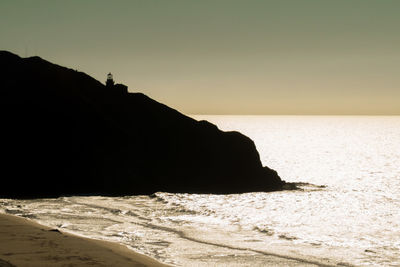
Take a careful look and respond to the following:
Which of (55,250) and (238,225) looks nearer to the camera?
(55,250)

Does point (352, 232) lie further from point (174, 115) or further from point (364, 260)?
point (174, 115)

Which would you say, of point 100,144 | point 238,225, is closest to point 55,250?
point 238,225

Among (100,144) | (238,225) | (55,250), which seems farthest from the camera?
(100,144)

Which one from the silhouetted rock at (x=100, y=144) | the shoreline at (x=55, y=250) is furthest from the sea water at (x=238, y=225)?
the silhouetted rock at (x=100, y=144)

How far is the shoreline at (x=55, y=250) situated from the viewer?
49.0ft

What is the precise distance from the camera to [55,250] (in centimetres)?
1667

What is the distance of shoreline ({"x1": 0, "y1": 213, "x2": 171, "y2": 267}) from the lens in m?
14.9

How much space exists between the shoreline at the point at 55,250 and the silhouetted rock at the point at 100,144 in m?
20.1

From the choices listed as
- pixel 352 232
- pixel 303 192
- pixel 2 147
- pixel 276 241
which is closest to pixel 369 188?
pixel 303 192

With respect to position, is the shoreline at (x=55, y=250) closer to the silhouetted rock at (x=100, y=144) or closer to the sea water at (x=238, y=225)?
the sea water at (x=238, y=225)

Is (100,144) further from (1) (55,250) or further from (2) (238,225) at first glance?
(1) (55,250)

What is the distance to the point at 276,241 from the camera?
79.8 feet

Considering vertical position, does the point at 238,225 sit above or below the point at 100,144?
below

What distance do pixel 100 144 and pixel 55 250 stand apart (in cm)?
3032
